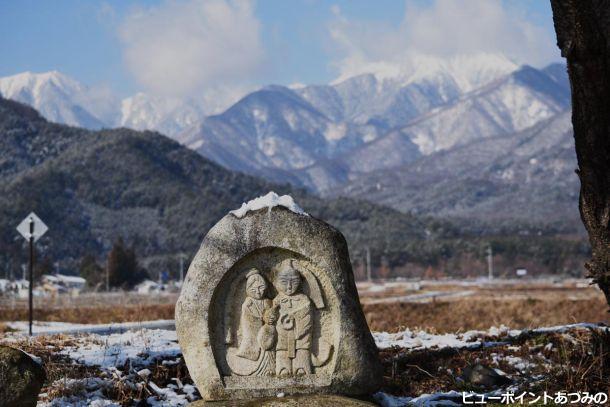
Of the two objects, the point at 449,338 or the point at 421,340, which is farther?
the point at 449,338

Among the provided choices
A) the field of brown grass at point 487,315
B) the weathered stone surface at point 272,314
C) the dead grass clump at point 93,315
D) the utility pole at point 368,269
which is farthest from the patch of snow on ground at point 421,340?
the utility pole at point 368,269

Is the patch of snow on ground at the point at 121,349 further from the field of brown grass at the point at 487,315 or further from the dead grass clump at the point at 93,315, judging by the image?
the dead grass clump at the point at 93,315

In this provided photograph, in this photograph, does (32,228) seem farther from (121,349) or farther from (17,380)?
(17,380)

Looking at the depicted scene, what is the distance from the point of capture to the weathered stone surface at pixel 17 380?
8.16 metres

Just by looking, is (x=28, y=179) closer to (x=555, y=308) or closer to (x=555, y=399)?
(x=555, y=308)

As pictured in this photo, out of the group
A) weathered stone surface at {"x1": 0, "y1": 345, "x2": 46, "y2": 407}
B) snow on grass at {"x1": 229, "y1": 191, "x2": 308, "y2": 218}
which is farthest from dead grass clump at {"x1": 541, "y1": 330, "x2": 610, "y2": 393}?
weathered stone surface at {"x1": 0, "y1": 345, "x2": 46, "y2": 407}

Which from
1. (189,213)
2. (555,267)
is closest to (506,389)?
(555,267)

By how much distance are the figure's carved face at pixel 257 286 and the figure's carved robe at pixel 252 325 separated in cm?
7

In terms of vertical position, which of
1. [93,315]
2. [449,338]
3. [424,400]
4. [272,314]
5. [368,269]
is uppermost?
[368,269]

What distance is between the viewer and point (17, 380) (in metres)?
8.21

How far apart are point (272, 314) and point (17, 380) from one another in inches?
99.5

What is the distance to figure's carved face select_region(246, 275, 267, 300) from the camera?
8852 mm

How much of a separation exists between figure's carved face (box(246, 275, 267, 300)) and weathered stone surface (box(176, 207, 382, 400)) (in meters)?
0.01

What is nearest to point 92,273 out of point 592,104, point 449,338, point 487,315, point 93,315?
point 93,315
